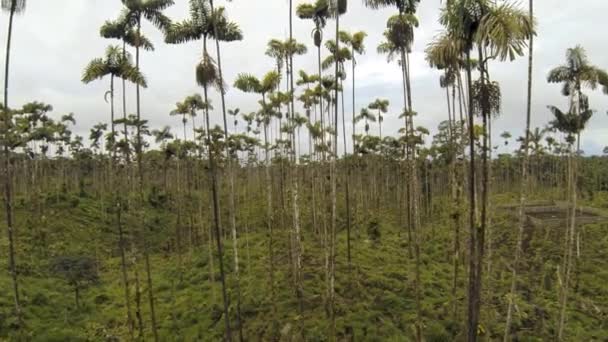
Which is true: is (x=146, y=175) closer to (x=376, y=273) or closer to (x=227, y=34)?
(x=376, y=273)

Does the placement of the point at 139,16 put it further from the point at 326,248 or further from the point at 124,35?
the point at 326,248

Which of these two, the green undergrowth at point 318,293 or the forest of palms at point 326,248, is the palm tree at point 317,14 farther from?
the green undergrowth at point 318,293

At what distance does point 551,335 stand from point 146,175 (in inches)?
2745

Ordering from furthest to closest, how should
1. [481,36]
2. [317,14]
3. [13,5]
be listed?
[317,14] < [13,5] < [481,36]

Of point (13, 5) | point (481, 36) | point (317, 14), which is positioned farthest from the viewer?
point (317, 14)

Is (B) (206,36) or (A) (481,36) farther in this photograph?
(B) (206,36)

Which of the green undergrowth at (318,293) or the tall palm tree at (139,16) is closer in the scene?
the tall palm tree at (139,16)

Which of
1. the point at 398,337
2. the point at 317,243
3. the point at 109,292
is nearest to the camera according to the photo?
the point at 398,337

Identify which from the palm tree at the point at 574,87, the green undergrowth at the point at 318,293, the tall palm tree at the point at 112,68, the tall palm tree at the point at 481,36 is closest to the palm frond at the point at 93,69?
the tall palm tree at the point at 112,68

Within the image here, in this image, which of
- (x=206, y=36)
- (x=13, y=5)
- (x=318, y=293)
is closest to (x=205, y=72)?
(x=206, y=36)

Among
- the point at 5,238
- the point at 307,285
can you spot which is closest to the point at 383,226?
the point at 307,285

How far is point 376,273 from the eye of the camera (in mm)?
27438

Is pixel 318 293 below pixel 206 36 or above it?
below

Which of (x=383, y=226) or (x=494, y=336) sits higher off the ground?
(x=383, y=226)
